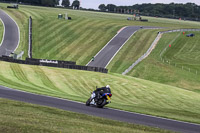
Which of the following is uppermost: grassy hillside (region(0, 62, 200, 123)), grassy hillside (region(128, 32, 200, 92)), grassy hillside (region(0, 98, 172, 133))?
grassy hillside (region(0, 98, 172, 133))

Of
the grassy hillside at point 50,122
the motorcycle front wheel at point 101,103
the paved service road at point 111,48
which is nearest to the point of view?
the grassy hillside at point 50,122

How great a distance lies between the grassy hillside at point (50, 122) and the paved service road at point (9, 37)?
55.9 m

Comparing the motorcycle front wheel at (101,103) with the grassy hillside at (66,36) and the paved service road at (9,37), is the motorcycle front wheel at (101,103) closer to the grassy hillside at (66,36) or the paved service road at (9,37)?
the grassy hillside at (66,36)

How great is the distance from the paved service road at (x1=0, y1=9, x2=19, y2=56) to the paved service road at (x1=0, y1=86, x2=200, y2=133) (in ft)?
165

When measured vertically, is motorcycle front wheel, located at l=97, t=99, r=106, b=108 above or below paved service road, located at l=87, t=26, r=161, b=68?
above

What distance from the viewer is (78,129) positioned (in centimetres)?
1622

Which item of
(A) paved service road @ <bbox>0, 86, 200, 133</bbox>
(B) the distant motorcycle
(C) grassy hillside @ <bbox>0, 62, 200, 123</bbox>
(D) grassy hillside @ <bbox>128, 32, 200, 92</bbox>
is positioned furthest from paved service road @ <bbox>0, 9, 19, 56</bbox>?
(B) the distant motorcycle

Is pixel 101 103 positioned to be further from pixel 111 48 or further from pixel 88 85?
pixel 111 48

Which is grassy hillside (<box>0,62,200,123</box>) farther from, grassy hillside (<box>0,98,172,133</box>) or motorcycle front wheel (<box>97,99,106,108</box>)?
grassy hillside (<box>0,98,172,133</box>)

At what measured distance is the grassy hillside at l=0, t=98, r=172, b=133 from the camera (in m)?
15.4

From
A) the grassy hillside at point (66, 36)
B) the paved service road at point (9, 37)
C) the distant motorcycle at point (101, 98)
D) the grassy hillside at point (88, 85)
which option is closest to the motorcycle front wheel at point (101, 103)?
the distant motorcycle at point (101, 98)

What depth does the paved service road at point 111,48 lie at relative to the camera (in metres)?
72.9

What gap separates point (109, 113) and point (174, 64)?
186 ft

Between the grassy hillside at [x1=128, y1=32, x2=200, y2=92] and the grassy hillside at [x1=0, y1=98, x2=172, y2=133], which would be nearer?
the grassy hillside at [x1=0, y1=98, x2=172, y2=133]
